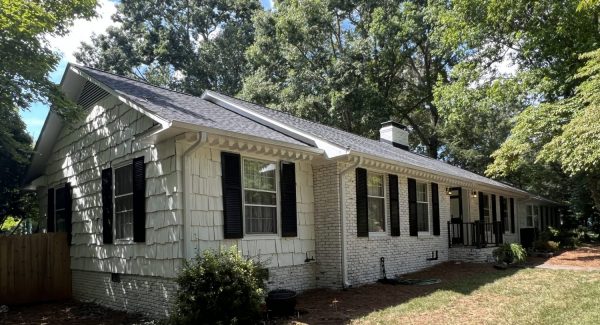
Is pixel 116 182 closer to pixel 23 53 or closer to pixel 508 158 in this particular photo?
pixel 23 53

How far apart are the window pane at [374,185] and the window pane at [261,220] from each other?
3047 millimetres

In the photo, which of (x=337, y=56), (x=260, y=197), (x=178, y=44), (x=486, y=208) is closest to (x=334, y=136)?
(x=260, y=197)

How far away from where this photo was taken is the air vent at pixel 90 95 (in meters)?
10.3

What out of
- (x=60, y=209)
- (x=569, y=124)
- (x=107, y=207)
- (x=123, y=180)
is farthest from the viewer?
(x=569, y=124)

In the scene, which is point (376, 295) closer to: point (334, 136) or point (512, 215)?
point (334, 136)

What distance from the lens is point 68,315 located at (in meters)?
9.17

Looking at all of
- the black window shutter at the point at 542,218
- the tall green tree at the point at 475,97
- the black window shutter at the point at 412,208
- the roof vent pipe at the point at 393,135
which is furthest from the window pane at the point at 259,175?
the black window shutter at the point at 542,218

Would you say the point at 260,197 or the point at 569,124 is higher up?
the point at 569,124

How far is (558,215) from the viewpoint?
97.1ft

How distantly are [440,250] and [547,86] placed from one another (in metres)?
7.83

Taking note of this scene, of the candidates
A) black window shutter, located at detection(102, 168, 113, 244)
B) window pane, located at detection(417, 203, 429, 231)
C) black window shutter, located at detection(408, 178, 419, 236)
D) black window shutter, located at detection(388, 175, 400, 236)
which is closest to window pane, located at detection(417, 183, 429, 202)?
window pane, located at detection(417, 203, 429, 231)

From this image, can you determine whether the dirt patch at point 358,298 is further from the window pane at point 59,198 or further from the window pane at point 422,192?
the window pane at point 59,198

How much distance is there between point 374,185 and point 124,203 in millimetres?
5915

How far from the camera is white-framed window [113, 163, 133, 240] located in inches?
360
